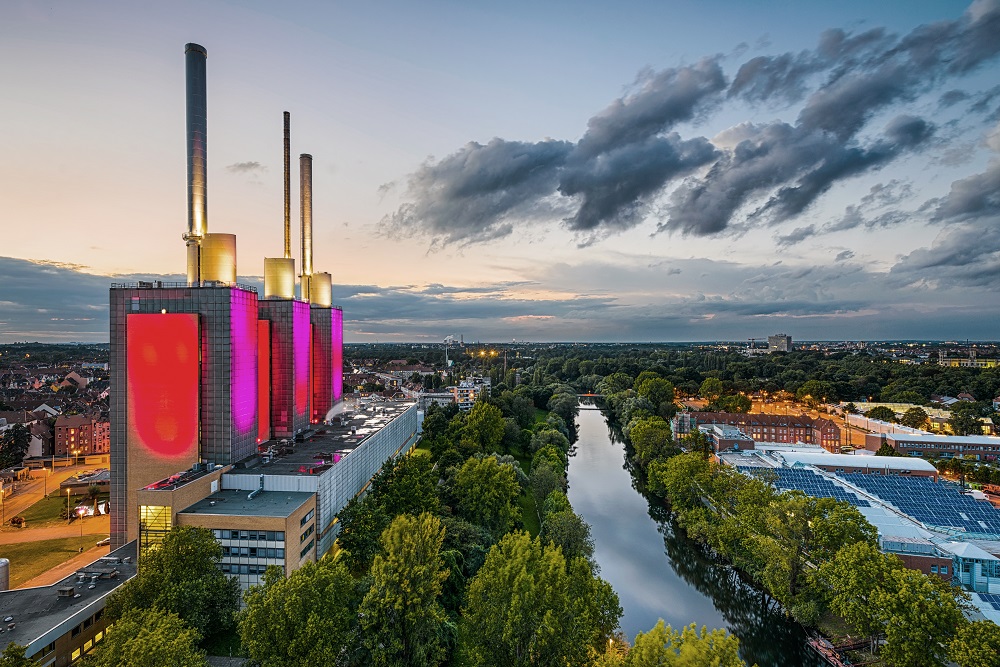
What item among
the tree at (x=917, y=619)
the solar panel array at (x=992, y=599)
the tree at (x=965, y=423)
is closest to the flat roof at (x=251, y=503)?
the tree at (x=917, y=619)

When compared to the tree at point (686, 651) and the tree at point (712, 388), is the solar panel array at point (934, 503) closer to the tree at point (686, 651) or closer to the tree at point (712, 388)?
the tree at point (686, 651)

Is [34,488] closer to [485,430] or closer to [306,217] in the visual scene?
[306,217]

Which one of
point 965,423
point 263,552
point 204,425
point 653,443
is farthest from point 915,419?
point 204,425

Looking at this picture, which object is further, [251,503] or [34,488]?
[34,488]

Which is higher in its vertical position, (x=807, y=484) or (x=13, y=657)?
(x=13, y=657)

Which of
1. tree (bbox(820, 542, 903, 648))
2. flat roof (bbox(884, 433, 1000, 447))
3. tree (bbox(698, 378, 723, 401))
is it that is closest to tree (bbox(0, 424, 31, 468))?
tree (bbox(820, 542, 903, 648))

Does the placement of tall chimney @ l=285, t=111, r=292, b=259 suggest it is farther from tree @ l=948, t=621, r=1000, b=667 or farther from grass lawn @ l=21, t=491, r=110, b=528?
tree @ l=948, t=621, r=1000, b=667

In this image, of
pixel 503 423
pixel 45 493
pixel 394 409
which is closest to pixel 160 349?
pixel 45 493

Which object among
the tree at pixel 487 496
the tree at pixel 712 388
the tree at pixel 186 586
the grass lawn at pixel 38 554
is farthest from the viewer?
the tree at pixel 712 388

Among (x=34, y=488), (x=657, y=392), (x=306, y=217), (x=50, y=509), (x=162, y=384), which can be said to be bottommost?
(x=34, y=488)
